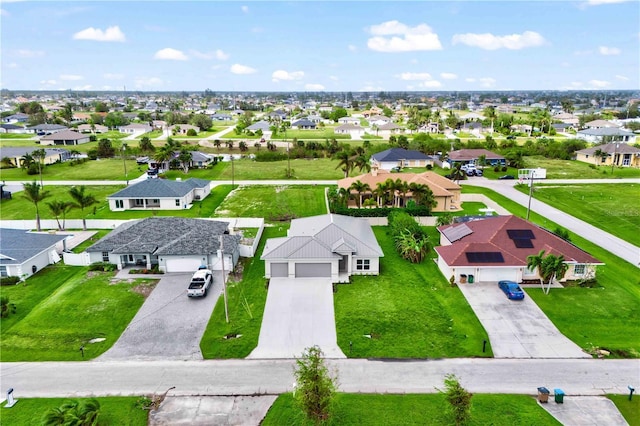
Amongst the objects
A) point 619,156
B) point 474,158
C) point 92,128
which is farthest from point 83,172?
point 619,156

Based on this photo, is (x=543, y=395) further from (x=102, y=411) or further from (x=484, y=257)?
(x=102, y=411)

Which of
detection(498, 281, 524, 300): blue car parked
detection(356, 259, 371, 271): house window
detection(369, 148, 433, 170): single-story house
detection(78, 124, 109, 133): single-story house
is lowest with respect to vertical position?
detection(498, 281, 524, 300): blue car parked

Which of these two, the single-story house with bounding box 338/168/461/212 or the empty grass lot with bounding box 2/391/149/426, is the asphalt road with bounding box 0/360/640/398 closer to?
the empty grass lot with bounding box 2/391/149/426

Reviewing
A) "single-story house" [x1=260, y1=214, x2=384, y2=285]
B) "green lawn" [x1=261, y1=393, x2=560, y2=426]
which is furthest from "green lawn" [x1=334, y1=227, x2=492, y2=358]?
"green lawn" [x1=261, y1=393, x2=560, y2=426]

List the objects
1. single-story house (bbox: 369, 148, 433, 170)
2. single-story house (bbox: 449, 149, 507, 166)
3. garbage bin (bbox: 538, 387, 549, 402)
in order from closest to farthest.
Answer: garbage bin (bbox: 538, 387, 549, 402) < single-story house (bbox: 369, 148, 433, 170) < single-story house (bbox: 449, 149, 507, 166)

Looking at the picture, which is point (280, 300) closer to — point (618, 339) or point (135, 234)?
point (135, 234)

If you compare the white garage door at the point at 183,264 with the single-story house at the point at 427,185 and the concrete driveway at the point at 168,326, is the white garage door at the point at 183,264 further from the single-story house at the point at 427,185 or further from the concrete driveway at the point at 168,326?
the single-story house at the point at 427,185
